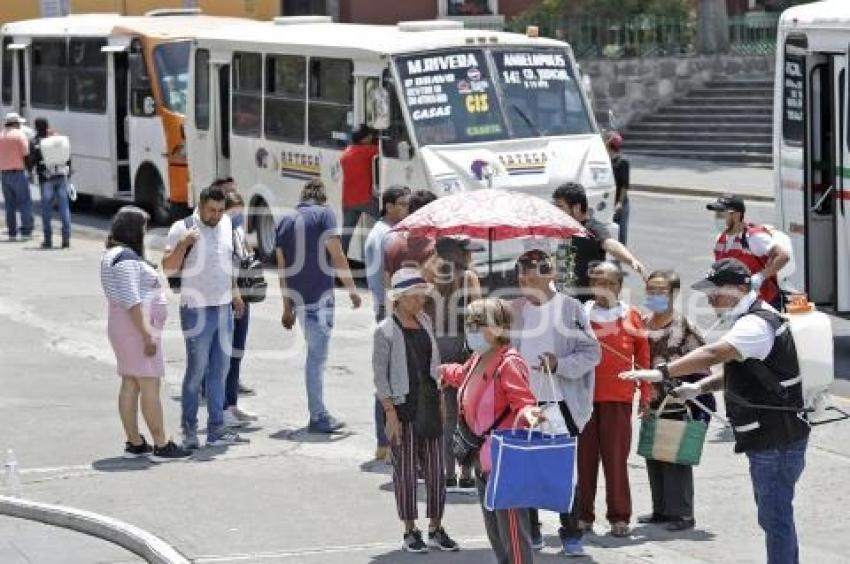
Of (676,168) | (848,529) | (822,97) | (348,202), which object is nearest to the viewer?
(848,529)

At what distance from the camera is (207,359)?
14.0 meters

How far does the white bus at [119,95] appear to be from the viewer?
1097 inches

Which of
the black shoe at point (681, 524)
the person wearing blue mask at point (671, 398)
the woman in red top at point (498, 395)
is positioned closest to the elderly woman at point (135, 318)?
the person wearing blue mask at point (671, 398)

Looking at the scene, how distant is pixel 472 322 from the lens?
10375 mm

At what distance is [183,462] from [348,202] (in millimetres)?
8574

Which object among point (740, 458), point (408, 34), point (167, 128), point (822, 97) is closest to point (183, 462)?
point (740, 458)

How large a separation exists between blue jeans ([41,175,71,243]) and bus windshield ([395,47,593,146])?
240 inches

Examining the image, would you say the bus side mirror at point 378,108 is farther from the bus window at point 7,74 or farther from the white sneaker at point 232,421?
the bus window at point 7,74

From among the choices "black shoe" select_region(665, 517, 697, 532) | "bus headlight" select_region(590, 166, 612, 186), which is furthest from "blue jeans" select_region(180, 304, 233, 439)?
"bus headlight" select_region(590, 166, 612, 186)

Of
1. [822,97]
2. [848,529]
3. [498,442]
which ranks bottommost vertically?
[848,529]

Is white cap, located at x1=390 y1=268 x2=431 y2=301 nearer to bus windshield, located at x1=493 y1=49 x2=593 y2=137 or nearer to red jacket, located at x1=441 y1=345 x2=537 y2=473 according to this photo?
red jacket, located at x1=441 y1=345 x2=537 y2=473

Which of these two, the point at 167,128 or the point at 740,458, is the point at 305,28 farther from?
the point at 740,458

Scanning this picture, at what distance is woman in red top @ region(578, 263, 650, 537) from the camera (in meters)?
11.8

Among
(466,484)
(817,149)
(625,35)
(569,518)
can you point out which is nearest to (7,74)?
(625,35)
